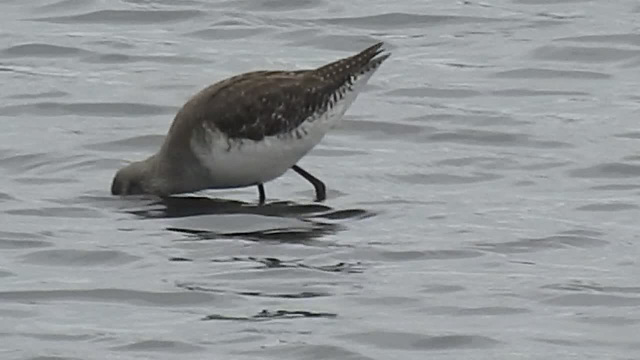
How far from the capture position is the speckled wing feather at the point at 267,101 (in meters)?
14.1

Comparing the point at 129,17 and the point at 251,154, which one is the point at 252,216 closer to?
the point at 251,154

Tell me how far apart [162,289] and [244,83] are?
284cm

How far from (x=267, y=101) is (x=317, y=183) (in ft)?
2.05

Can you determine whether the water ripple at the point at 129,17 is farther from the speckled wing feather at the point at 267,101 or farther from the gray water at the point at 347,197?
the speckled wing feather at the point at 267,101

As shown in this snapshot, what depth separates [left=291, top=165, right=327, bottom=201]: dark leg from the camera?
567 inches

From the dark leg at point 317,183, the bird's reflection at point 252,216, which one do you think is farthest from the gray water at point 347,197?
the dark leg at point 317,183

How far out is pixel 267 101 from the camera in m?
14.2

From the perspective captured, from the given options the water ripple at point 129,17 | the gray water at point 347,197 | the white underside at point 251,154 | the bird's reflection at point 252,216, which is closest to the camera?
the gray water at point 347,197

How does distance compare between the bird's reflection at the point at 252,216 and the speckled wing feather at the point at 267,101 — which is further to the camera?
the speckled wing feather at the point at 267,101

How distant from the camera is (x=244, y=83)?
565 inches

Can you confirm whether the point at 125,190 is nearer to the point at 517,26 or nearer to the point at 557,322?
the point at 557,322

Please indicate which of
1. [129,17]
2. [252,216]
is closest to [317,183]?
[252,216]

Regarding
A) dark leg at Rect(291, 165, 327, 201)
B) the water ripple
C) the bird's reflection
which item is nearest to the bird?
dark leg at Rect(291, 165, 327, 201)

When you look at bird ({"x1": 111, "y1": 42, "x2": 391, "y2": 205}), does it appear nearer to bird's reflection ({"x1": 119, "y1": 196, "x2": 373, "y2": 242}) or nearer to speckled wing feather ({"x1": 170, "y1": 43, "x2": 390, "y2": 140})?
speckled wing feather ({"x1": 170, "y1": 43, "x2": 390, "y2": 140})
